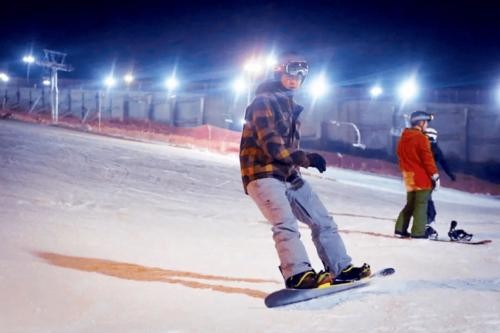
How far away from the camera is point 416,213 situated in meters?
7.50

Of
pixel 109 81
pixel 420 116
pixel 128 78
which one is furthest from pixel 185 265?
pixel 109 81

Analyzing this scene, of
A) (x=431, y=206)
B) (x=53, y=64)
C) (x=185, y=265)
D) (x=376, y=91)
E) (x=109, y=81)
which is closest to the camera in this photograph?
(x=185, y=265)

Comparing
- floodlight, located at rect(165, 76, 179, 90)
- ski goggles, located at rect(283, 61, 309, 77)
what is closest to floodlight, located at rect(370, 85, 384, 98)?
floodlight, located at rect(165, 76, 179, 90)

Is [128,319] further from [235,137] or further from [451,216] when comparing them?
[235,137]

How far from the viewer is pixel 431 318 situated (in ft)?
11.5

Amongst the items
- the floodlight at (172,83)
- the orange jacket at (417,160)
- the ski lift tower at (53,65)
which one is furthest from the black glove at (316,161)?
the floodlight at (172,83)

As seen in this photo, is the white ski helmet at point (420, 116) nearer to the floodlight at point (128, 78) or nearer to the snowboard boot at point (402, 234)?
the snowboard boot at point (402, 234)

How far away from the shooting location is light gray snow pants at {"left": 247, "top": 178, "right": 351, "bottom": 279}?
392 centimetres

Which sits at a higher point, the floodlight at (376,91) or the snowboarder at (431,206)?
the floodlight at (376,91)

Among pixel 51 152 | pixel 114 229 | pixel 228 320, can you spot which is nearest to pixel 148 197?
pixel 114 229

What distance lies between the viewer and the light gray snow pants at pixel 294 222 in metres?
3.92

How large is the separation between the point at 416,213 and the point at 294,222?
4028 mm

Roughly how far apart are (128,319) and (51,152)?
1136 cm

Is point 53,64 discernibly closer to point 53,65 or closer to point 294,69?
point 53,65
